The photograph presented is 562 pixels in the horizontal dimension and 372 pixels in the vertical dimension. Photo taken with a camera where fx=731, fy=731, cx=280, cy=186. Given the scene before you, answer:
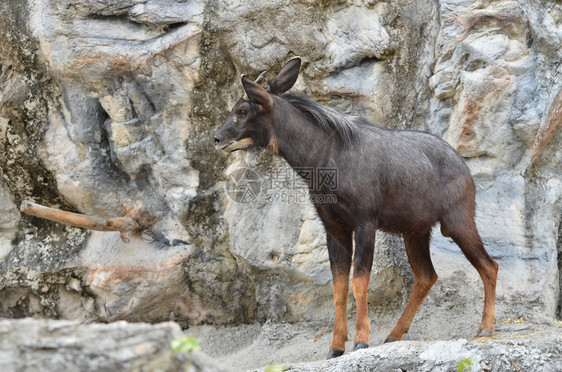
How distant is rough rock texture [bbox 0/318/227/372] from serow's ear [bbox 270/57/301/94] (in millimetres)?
4085

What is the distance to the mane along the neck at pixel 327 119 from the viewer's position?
680 centimetres

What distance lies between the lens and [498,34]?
26.7ft

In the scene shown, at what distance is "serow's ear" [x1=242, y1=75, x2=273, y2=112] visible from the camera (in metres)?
6.54

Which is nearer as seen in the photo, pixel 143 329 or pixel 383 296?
pixel 143 329

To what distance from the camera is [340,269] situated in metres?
6.95

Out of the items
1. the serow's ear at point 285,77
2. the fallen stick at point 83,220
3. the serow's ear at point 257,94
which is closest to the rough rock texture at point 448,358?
the serow's ear at point 257,94

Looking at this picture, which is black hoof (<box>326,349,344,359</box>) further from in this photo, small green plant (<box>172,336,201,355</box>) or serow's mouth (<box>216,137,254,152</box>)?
small green plant (<box>172,336,201,355</box>)

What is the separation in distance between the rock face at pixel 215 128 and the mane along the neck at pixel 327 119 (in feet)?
4.71

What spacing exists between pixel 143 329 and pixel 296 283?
16.7ft

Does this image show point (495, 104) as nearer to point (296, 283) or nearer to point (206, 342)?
point (296, 283)

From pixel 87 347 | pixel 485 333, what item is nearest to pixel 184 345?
pixel 87 347

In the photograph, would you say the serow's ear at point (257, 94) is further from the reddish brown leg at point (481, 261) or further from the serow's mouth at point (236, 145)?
the reddish brown leg at point (481, 261)

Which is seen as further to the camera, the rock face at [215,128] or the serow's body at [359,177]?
the rock face at [215,128]

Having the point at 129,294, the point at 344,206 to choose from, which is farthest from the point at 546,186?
the point at 129,294
